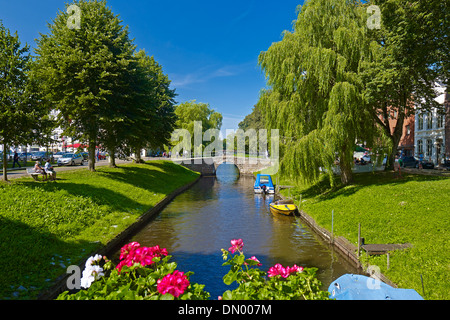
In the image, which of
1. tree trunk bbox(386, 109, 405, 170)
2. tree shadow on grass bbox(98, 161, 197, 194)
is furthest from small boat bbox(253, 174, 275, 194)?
tree trunk bbox(386, 109, 405, 170)

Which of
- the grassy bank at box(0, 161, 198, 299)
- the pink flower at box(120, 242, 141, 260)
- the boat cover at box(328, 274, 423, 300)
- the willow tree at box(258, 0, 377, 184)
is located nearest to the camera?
the pink flower at box(120, 242, 141, 260)

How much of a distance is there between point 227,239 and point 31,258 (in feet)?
33.3

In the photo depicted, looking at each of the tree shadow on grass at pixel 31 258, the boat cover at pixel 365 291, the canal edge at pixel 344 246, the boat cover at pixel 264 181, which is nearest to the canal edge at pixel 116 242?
the tree shadow on grass at pixel 31 258

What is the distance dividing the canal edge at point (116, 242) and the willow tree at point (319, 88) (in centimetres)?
1092

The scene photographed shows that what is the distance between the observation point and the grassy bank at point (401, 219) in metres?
10.1

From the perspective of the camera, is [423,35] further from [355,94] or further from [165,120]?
[165,120]

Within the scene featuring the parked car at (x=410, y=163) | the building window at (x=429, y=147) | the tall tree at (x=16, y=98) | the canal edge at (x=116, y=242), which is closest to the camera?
the canal edge at (x=116, y=242)

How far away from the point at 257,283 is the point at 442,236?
39.2ft

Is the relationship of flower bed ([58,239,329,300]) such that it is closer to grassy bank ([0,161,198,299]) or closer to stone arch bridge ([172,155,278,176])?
grassy bank ([0,161,198,299])

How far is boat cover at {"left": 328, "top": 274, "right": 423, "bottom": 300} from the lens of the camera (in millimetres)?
7286

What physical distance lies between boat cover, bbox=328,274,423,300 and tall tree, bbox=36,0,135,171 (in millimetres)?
20824

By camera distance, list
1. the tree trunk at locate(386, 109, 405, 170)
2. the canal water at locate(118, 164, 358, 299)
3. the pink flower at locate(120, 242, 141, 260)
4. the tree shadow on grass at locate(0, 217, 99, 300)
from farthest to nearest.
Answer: the tree trunk at locate(386, 109, 405, 170) → the canal water at locate(118, 164, 358, 299) → the tree shadow on grass at locate(0, 217, 99, 300) → the pink flower at locate(120, 242, 141, 260)

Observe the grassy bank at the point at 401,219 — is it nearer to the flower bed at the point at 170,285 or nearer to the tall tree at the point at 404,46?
the tall tree at the point at 404,46

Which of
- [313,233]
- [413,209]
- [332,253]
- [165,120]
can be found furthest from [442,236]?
[165,120]
